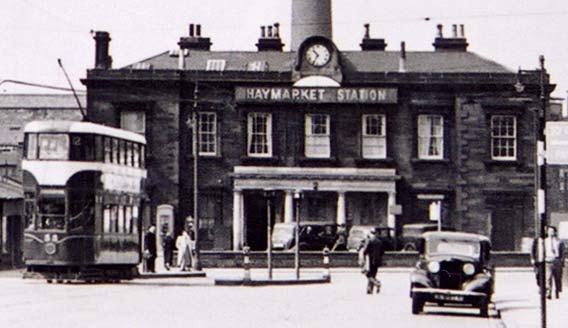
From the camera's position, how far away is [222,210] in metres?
57.1

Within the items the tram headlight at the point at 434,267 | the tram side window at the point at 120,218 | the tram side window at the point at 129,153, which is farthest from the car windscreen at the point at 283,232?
the tram headlight at the point at 434,267

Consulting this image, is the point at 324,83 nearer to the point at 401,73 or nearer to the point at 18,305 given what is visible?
the point at 401,73

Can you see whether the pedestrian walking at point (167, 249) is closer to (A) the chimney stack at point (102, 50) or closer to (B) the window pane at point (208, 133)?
(B) the window pane at point (208, 133)

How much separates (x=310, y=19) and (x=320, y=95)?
10.6 metres

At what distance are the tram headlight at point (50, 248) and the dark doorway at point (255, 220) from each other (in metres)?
24.2

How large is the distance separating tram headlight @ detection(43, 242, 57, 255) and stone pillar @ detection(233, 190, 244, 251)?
2341cm

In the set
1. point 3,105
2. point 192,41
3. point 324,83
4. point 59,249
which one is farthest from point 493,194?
point 3,105

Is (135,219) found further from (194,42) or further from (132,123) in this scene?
(194,42)

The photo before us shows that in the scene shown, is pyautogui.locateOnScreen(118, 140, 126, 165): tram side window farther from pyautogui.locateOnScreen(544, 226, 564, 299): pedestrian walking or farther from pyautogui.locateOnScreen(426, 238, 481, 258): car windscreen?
pyautogui.locateOnScreen(426, 238, 481, 258): car windscreen

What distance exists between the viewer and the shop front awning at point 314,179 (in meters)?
56.9

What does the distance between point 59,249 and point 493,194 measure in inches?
1125

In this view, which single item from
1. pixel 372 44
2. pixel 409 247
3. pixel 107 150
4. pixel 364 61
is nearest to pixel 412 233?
pixel 409 247

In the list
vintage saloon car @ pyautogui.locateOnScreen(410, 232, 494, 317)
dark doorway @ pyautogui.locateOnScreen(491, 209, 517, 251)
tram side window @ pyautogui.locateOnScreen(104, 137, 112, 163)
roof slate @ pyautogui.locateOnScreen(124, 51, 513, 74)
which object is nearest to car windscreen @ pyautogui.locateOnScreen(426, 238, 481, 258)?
vintage saloon car @ pyautogui.locateOnScreen(410, 232, 494, 317)

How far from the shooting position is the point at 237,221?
5666 centimetres
